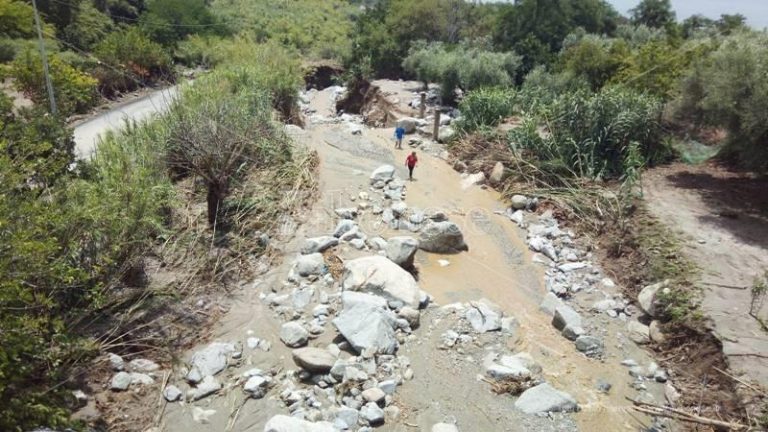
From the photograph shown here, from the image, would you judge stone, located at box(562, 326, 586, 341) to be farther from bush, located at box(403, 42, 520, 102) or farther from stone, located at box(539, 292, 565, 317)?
bush, located at box(403, 42, 520, 102)

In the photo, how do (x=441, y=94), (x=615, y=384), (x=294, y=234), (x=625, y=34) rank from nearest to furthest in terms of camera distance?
(x=615, y=384) < (x=294, y=234) < (x=441, y=94) < (x=625, y=34)

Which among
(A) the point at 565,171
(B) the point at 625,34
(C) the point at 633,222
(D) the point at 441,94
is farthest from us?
(B) the point at 625,34

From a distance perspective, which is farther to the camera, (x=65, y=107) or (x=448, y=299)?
(x=65, y=107)

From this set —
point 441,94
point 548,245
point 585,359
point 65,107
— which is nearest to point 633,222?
point 548,245

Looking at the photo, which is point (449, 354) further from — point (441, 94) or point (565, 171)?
point (441, 94)

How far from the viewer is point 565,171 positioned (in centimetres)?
1261

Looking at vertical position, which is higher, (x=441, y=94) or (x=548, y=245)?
(x=441, y=94)

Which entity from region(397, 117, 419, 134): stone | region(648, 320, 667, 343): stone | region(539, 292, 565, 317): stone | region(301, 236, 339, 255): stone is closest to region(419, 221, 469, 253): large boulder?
region(301, 236, 339, 255): stone

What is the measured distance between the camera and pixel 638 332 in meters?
7.92

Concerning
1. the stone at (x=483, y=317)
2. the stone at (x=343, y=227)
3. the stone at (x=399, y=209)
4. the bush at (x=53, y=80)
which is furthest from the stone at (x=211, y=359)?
the bush at (x=53, y=80)

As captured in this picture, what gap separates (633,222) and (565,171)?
2.75 meters

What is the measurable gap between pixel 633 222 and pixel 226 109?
341 inches

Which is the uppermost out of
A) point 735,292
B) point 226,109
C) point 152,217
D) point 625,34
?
point 625,34

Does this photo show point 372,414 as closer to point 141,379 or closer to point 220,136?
point 141,379
